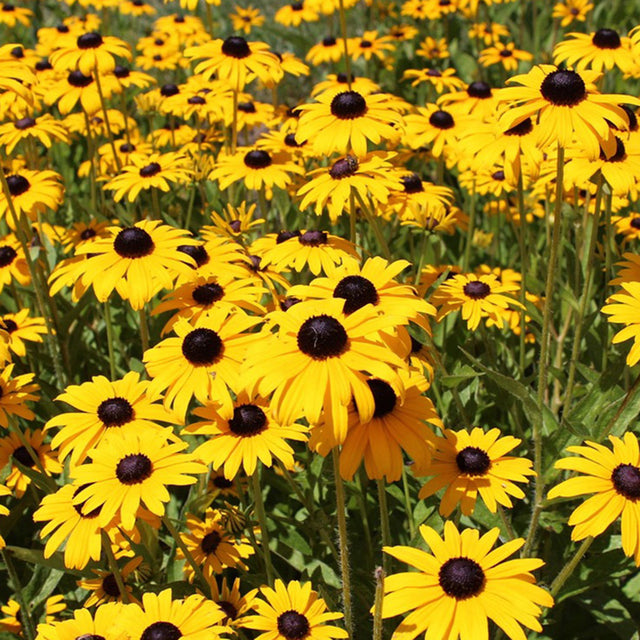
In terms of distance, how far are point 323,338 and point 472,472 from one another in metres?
0.74

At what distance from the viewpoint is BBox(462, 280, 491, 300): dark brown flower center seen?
2865 mm

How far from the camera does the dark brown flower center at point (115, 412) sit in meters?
2.18

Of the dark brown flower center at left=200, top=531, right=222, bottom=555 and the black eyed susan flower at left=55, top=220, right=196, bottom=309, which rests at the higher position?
the black eyed susan flower at left=55, top=220, right=196, bottom=309

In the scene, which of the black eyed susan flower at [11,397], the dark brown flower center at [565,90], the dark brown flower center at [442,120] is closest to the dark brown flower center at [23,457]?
the black eyed susan flower at [11,397]

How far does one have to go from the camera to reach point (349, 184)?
2580mm

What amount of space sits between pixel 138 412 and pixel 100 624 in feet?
2.04

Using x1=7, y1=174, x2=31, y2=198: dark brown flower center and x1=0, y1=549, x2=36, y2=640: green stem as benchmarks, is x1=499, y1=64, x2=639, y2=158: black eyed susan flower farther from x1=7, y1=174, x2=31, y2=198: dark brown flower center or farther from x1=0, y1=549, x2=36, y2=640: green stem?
x1=7, y1=174, x2=31, y2=198: dark brown flower center

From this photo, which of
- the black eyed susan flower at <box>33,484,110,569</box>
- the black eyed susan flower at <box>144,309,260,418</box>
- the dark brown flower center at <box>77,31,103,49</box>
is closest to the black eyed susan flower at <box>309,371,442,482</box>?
the black eyed susan flower at <box>144,309,260,418</box>

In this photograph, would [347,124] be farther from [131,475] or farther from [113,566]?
[113,566]

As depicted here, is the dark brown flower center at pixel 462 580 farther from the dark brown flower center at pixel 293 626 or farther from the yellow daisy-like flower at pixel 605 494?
the dark brown flower center at pixel 293 626

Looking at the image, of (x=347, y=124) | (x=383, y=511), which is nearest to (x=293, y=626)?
(x=383, y=511)

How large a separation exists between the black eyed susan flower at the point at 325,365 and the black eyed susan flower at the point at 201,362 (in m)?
0.27

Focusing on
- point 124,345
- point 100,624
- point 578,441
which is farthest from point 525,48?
point 100,624

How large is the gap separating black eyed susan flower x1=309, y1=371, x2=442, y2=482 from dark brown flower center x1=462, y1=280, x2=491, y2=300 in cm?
108
